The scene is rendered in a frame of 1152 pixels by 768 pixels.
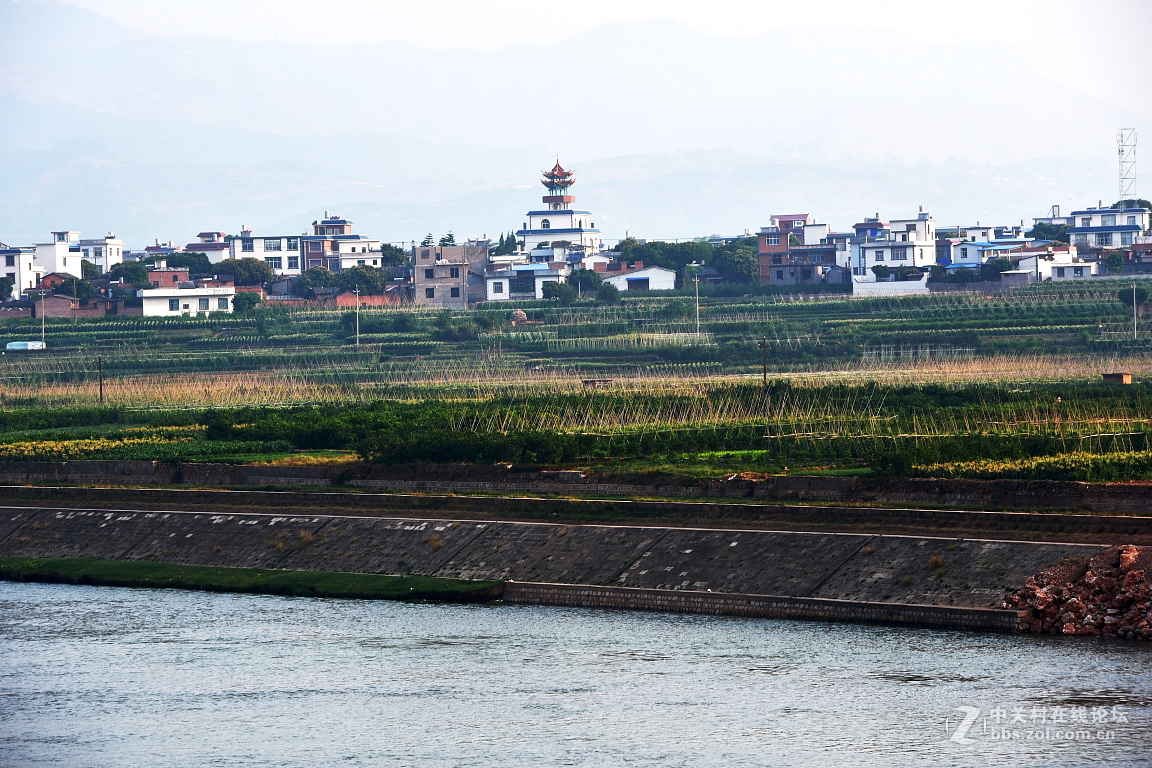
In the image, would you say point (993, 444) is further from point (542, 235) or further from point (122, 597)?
point (542, 235)

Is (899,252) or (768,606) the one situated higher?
(899,252)

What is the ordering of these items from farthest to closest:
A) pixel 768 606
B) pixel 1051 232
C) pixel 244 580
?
pixel 1051 232, pixel 244 580, pixel 768 606

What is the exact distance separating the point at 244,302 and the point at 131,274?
1074cm

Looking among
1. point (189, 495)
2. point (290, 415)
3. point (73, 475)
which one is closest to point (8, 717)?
point (189, 495)

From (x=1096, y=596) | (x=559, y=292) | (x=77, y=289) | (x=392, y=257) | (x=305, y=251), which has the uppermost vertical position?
(x=305, y=251)

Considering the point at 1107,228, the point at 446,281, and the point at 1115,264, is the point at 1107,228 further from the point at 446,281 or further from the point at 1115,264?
the point at 446,281

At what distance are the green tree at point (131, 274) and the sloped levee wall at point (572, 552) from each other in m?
58.0

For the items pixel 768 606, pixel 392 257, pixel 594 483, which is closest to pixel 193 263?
pixel 392 257

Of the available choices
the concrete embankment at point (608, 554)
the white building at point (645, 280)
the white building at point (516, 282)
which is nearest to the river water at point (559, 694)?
the concrete embankment at point (608, 554)

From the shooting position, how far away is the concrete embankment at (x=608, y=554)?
27547 mm

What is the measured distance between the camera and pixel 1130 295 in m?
75.3

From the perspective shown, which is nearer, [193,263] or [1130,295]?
[1130,295]

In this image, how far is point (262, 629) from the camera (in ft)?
98.4

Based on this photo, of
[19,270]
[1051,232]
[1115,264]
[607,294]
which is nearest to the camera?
[1115,264]
